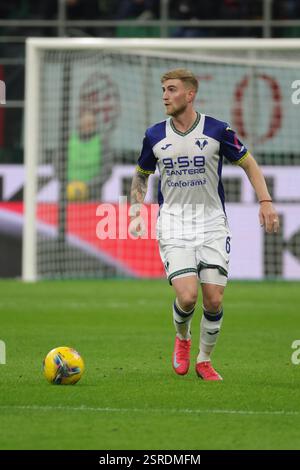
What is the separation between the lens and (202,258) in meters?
8.77

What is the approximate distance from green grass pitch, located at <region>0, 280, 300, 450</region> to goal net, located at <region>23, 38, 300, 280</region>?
390 centimetres

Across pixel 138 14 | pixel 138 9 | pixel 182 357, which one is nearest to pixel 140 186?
pixel 182 357

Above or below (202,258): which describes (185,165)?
above

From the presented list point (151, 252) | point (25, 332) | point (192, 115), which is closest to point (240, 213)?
point (151, 252)

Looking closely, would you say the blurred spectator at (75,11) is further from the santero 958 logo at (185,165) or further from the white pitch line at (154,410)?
the white pitch line at (154,410)

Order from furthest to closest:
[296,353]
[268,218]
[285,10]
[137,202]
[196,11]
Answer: [196,11]
[285,10]
[296,353]
[137,202]
[268,218]

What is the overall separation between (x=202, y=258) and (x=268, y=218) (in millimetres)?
612

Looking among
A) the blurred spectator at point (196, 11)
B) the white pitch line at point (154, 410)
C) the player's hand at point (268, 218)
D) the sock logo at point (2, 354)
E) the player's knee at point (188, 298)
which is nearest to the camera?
the white pitch line at point (154, 410)

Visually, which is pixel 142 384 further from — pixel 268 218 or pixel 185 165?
pixel 185 165

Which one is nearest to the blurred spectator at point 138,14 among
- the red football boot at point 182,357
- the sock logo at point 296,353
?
the sock logo at point 296,353

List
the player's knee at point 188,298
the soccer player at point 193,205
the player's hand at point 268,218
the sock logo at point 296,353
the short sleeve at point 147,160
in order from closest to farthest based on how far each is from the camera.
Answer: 1. the player's hand at point 268,218
2. the player's knee at point 188,298
3. the soccer player at point 193,205
4. the short sleeve at point 147,160
5. the sock logo at point 296,353

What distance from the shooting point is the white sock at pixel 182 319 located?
28.9 ft
